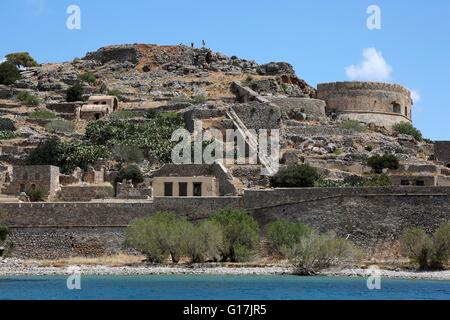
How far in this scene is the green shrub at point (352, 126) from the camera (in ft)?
248

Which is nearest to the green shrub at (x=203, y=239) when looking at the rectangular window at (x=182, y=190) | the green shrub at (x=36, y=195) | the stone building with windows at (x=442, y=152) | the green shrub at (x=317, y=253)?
the green shrub at (x=317, y=253)

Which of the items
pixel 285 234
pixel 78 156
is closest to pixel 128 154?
pixel 78 156

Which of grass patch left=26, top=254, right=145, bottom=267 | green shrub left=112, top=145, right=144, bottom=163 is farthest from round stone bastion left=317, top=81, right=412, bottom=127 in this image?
grass patch left=26, top=254, right=145, bottom=267

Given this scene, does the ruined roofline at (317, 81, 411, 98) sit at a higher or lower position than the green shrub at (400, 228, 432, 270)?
higher

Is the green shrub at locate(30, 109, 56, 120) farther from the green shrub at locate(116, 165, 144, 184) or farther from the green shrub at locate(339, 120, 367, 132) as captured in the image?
the green shrub at locate(339, 120, 367, 132)

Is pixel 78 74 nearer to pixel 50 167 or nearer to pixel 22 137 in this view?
pixel 22 137

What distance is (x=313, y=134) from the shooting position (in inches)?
2869

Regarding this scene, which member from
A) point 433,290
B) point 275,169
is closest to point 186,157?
point 275,169

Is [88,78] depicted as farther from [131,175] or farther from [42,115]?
[131,175]

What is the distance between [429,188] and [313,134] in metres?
18.9

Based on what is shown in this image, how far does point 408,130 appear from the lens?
263 feet

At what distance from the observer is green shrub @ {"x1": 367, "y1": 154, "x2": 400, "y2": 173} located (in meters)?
64.4

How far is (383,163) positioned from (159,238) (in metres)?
17.4

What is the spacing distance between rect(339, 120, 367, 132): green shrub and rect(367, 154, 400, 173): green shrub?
10.2 metres
